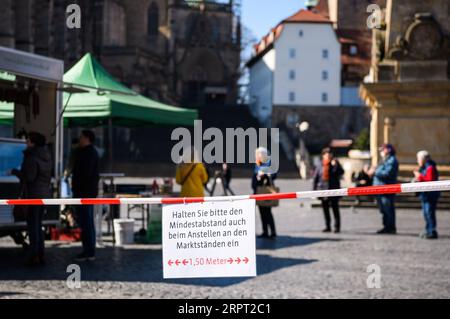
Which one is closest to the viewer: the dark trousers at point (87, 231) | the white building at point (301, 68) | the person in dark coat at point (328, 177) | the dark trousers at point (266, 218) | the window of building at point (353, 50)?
the dark trousers at point (87, 231)

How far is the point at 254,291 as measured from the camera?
8453 millimetres

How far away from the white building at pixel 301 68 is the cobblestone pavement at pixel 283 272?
207ft

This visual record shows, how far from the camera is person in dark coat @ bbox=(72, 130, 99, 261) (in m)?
10.8

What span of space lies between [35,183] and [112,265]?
141 cm

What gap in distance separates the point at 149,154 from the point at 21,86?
45757 mm

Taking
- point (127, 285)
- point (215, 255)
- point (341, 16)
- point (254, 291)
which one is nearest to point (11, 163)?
point (127, 285)

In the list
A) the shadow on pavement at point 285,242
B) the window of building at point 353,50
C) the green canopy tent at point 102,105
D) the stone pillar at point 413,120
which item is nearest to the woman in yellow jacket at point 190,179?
the shadow on pavement at point 285,242

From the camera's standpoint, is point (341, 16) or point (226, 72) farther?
point (226, 72)

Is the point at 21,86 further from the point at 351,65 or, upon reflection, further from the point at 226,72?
the point at 226,72

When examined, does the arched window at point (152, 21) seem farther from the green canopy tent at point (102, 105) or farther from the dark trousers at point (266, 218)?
the dark trousers at point (266, 218)

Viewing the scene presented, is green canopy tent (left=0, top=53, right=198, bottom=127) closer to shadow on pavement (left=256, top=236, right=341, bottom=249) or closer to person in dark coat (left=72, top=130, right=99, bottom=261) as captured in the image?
person in dark coat (left=72, top=130, right=99, bottom=261)

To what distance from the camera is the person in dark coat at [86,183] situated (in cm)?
1084

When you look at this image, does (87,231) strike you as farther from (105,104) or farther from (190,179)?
(105,104)

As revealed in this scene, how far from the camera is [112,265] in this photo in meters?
10.5
